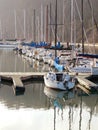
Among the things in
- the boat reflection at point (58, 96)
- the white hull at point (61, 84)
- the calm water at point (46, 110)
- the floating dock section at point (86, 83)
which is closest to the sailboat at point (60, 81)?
the white hull at point (61, 84)

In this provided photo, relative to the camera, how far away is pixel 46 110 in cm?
2723

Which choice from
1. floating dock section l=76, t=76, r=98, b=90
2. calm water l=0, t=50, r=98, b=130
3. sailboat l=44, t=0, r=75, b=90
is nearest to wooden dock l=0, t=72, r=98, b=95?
floating dock section l=76, t=76, r=98, b=90

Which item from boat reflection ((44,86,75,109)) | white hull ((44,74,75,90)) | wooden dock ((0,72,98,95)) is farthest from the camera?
wooden dock ((0,72,98,95))

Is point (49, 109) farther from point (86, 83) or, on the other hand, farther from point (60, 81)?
point (86, 83)

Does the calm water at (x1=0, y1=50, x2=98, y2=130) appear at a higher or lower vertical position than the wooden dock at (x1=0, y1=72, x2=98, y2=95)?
lower

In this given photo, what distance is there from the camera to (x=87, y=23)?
533ft

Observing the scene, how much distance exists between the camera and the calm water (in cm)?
2325

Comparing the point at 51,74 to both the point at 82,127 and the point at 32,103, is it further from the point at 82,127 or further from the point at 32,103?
the point at 82,127

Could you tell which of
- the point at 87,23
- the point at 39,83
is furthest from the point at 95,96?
the point at 87,23

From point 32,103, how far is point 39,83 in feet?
24.4

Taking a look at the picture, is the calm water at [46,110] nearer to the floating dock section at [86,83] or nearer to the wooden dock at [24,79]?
the wooden dock at [24,79]

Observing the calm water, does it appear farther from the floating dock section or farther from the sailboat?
the floating dock section

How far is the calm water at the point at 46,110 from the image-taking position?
23.2m

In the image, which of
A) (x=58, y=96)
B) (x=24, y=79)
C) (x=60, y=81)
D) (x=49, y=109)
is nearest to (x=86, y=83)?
(x=60, y=81)
